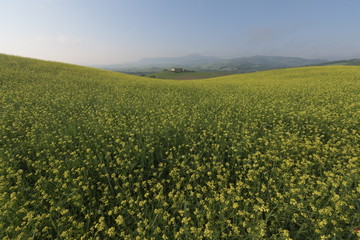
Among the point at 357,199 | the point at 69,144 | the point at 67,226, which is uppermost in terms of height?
the point at 69,144

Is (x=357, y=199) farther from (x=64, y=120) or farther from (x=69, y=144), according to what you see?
(x=64, y=120)

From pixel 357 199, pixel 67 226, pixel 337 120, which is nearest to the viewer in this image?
pixel 67 226

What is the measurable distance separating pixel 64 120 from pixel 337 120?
12.8 m

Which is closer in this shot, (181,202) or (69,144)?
(181,202)

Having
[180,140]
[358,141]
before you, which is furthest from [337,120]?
[180,140]

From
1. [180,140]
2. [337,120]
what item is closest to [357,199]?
[180,140]

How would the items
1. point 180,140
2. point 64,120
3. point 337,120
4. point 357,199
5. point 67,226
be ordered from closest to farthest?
1. point 67,226
2. point 357,199
3. point 180,140
4. point 337,120
5. point 64,120

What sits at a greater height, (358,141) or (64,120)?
(64,120)

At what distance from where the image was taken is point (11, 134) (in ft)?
21.1

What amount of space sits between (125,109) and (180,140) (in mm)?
5152

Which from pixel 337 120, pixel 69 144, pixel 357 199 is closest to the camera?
pixel 357 199

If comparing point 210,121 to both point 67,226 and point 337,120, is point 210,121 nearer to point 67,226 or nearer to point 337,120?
point 337,120

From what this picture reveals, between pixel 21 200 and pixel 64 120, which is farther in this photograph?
pixel 64 120

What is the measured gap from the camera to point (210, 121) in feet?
25.9
